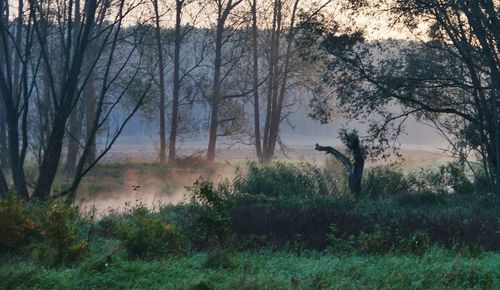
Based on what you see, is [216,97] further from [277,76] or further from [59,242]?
[59,242]

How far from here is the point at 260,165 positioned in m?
26.2

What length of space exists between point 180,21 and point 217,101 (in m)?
7.00

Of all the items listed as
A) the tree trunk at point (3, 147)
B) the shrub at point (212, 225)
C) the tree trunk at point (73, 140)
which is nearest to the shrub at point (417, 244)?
the shrub at point (212, 225)

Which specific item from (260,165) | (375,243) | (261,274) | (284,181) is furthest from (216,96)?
(261,274)

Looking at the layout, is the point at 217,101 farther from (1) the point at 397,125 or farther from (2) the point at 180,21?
(1) the point at 397,125

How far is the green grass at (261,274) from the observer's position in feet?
25.4

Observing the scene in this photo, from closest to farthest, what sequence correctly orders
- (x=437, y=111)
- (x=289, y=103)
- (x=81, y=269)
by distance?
(x=81, y=269), (x=437, y=111), (x=289, y=103)

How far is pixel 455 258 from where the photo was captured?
1005 centimetres

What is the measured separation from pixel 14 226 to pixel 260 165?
16317mm

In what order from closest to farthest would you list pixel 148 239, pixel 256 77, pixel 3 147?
pixel 148 239, pixel 3 147, pixel 256 77

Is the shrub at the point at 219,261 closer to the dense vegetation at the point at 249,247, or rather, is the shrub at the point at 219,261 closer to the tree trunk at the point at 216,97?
the dense vegetation at the point at 249,247

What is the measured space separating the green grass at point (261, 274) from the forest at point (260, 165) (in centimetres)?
3

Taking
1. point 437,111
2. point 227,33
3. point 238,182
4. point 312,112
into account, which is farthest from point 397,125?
point 227,33

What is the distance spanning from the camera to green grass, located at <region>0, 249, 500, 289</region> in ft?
25.4
